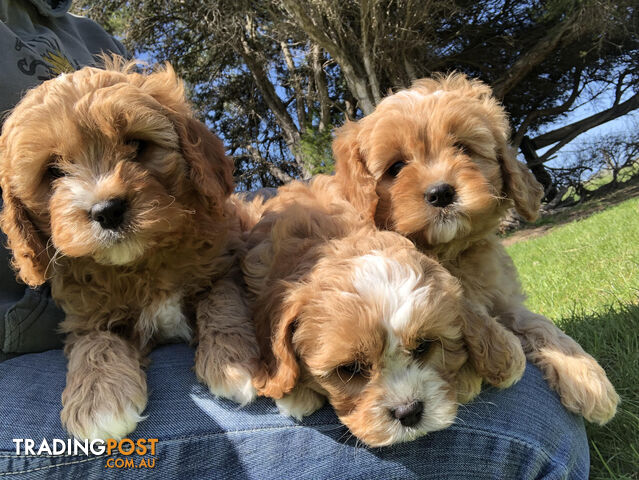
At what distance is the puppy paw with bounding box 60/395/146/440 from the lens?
72.5 inches

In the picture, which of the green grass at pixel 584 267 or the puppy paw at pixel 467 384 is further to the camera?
the green grass at pixel 584 267

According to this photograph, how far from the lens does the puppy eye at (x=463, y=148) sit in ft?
8.67

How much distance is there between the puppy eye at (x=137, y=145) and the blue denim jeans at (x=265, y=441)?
3.07ft

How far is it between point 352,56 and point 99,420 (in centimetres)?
983

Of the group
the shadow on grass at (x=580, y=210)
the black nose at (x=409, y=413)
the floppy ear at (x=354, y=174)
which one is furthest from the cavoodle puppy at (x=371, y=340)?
the shadow on grass at (x=580, y=210)

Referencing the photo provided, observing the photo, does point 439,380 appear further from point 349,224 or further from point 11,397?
point 11,397

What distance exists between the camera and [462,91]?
2.99 metres

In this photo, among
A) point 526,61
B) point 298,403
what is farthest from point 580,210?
point 298,403

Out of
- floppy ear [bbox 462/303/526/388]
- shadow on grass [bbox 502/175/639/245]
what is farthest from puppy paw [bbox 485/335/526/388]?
shadow on grass [bbox 502/175/639/245]

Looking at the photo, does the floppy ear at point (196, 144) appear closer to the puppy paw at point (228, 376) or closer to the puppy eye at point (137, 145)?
the puppy eye at point (137, 145)

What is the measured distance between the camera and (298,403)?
2006mm

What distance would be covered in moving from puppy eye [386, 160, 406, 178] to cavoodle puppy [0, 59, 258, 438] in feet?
2.75

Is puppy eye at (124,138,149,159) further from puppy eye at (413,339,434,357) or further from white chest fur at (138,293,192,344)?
puppy eye at (413,339,434,357)

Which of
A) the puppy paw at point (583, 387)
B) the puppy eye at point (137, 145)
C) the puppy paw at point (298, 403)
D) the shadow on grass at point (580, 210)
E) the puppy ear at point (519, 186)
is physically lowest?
the shadow on grass at point (580, 210)
